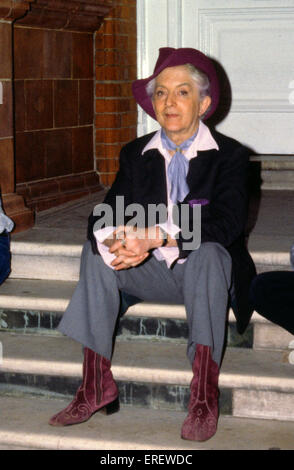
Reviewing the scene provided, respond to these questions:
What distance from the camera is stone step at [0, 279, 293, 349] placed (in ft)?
10.3

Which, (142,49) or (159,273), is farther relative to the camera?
(142,49)

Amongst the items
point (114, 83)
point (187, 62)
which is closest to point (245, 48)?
point (114, 83)

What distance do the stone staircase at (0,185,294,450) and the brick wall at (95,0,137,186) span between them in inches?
54.4

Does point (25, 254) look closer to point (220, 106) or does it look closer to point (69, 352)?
point (69, 352)

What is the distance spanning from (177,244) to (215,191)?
0.29 m

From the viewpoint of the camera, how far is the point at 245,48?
4.89 meters

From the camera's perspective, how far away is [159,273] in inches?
114

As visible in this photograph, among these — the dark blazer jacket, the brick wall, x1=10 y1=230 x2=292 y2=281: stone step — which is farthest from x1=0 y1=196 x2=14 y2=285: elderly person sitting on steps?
the brick wall

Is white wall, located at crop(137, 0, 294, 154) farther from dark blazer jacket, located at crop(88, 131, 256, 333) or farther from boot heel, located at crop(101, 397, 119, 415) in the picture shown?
boot heel, located at crop(101, 397, 119, 415)

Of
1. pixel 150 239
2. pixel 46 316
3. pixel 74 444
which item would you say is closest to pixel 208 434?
pixel 74 444

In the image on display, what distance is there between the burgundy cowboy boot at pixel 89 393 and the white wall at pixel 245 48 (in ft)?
8.38

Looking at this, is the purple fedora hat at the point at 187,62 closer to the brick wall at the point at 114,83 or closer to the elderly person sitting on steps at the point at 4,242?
the elderly person sitting on steps at the point at 4,242

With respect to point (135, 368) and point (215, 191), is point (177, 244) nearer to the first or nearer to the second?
point (215, 191)
